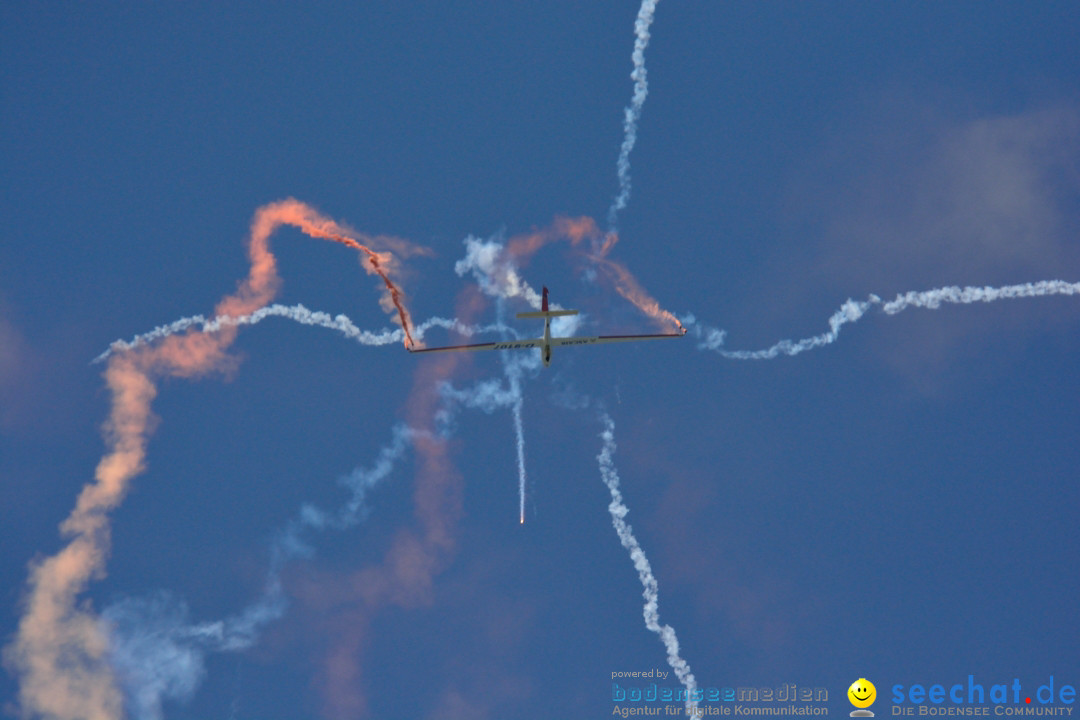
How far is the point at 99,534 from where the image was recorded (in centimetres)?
5991

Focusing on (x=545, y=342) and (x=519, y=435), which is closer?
(x=545, y=342)

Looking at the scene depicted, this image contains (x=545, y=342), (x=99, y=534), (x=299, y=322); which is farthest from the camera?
(x=99, y=534)

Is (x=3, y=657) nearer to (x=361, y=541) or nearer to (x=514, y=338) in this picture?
(x=361, y=541)

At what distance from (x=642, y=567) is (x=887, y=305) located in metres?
25.3

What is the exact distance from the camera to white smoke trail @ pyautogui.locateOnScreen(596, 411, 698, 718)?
60.5 m

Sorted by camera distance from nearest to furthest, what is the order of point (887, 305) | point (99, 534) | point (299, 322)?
point (299, 322) → point (99, 534) → point (887, 305)

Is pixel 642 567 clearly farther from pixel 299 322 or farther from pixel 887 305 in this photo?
pixel 299 322

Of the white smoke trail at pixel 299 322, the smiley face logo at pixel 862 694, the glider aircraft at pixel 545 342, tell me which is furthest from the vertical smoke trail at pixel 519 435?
the smiley face logo at pixel 862 694

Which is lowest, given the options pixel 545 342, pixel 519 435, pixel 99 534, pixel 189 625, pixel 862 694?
pixel 862 694

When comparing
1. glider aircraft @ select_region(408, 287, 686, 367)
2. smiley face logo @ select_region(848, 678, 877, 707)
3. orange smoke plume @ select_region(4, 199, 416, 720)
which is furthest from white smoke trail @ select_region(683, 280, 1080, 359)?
smiley face logo @ select_region(848, 678, 877, 707)

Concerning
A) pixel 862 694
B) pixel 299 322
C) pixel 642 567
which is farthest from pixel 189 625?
pixel 862 694

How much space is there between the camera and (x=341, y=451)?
62.5 metres

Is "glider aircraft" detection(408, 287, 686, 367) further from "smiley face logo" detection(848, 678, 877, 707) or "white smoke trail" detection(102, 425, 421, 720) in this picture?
"smiley face logo" detection(848, 678, 877, 707)

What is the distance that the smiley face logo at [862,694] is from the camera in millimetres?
61281
